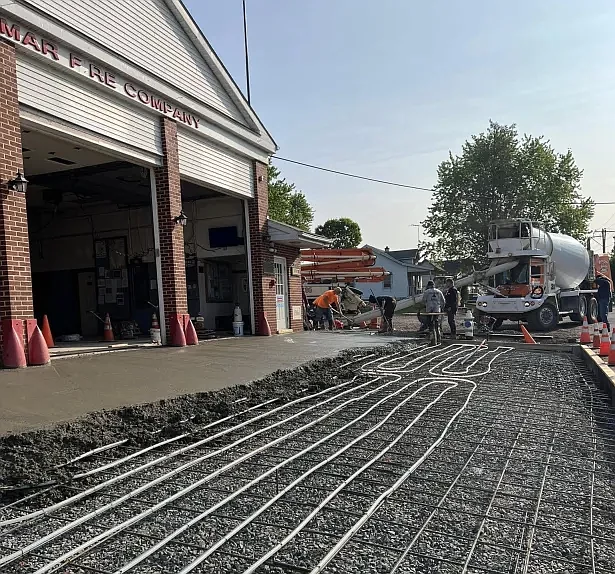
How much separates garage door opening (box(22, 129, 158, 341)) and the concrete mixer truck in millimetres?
11200

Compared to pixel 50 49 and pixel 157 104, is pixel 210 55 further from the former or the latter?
pixel 50 49

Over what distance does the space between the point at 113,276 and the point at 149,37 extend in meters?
7.48

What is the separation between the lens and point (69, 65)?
8797mm

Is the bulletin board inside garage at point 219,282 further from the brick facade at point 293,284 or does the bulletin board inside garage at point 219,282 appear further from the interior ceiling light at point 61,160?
the interior ceiling light at point 61,160

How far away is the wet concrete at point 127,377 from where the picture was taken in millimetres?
5484

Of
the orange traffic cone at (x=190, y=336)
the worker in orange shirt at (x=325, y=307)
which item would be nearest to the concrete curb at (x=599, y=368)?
the orange traffic cone at (x=190, y=336)

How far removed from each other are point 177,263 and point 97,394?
5.48m

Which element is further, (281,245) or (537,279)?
(537,279)

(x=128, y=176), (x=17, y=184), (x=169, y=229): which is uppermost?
(x=128, y=176)

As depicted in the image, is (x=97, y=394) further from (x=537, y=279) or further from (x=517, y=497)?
(x=537, y=279)

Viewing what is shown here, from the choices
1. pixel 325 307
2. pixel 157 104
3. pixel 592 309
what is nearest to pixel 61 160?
pixel 157 104

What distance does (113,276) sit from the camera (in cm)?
1655

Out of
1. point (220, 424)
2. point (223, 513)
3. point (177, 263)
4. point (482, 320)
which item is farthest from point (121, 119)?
point (482, 320)

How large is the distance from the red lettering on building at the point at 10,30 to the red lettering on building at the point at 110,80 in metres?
1.85
